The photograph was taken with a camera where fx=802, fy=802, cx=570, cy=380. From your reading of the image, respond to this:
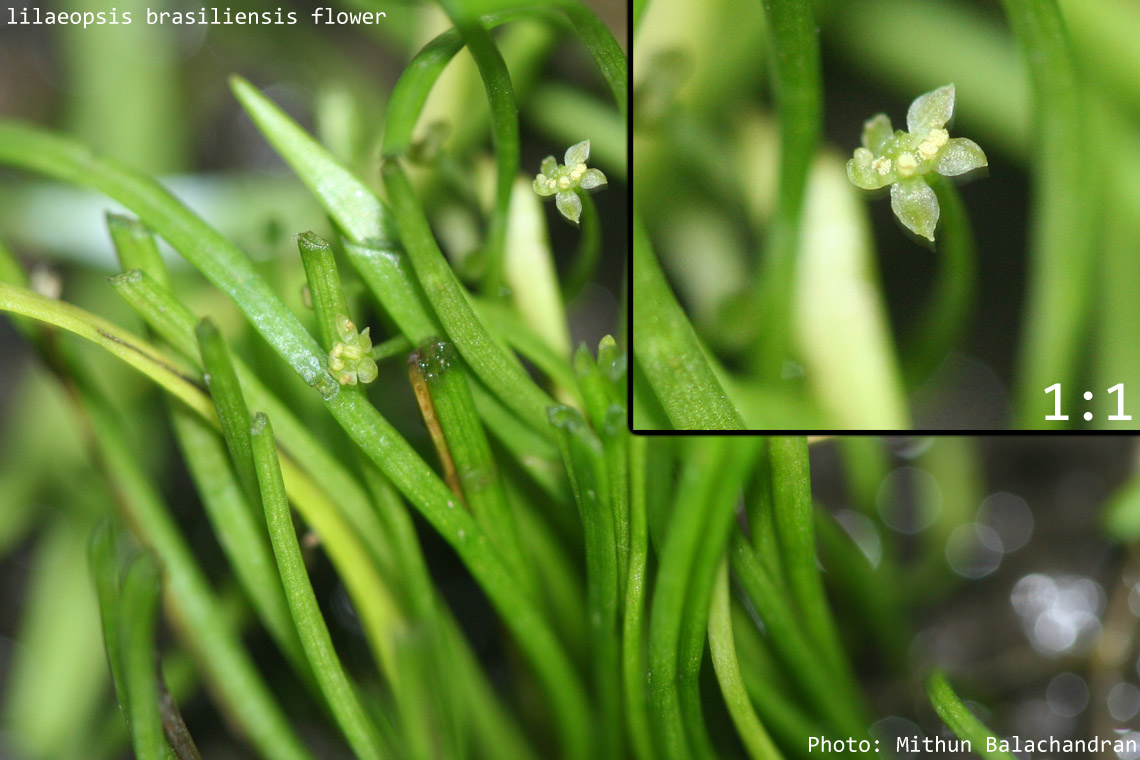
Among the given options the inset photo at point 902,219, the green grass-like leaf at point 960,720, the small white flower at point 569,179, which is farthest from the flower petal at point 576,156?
the green grass-like leaf at point 960,720

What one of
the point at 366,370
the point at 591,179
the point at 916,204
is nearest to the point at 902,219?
the point at 916,204

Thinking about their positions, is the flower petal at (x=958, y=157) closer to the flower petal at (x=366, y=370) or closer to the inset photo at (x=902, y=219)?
the inset photo at (x=902, y=219)

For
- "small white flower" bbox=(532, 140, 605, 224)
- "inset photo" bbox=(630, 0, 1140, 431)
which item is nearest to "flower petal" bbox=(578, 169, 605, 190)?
"small white flower" bbox=(532, 140, 605, 224)

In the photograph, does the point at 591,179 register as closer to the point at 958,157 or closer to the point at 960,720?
the point at 958,157

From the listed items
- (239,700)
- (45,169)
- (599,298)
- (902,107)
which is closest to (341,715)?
(239,700)

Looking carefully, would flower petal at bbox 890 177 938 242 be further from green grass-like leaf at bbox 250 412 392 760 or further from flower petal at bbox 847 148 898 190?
green grass-like leaf at bbox 250 412 392 760
